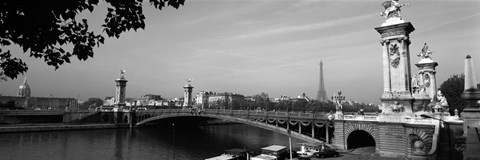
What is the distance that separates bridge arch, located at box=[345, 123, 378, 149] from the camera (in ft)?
107

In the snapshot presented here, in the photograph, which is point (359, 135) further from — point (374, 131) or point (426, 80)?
point (426, 80)

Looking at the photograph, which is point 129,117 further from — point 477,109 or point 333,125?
point 477,109

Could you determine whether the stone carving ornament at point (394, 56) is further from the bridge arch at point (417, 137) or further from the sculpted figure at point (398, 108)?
the bridge arch at point (417, 137)

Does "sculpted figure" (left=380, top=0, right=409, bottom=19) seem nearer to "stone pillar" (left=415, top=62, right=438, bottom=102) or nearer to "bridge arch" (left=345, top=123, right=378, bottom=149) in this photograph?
"bridge arch" (left=345, top=123, right=378, bottom=149)

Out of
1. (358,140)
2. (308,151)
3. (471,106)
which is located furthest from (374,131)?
(471,106)

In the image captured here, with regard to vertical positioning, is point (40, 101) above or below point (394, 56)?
below

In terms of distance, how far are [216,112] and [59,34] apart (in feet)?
187

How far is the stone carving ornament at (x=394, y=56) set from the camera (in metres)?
32.1

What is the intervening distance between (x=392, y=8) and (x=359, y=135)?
14648mm

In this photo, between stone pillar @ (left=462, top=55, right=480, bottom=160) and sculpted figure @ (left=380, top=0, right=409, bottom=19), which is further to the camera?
sculpted figure @ (left=380, top=0, right=409, bottom=19)

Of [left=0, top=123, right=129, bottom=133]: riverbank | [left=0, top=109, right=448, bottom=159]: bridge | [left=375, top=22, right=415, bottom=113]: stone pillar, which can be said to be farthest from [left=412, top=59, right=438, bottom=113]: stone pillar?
[left=0, top=123, right=129, bottom=133]: riverbank

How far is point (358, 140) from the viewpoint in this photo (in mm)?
37188

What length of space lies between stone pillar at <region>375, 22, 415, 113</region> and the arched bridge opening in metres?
5.25

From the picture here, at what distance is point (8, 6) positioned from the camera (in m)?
5.39
